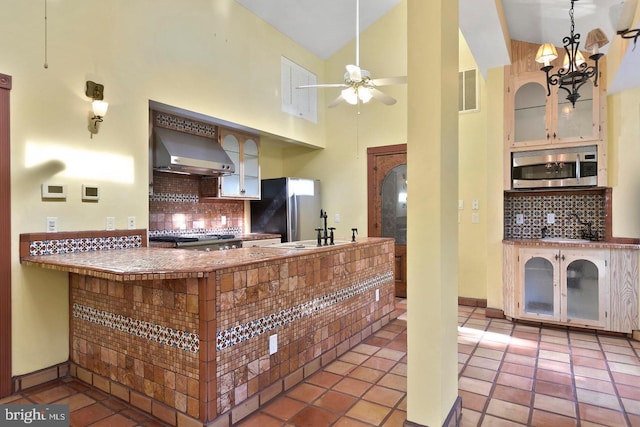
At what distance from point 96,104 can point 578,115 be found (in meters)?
4.38

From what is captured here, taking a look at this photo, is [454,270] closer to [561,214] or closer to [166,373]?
[166,373]

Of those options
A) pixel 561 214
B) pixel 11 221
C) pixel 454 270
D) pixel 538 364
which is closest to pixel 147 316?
pixel 11 221

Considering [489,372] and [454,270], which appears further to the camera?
[489,372]

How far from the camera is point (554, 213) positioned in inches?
163

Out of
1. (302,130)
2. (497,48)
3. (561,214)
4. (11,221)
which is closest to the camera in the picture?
(11,221)

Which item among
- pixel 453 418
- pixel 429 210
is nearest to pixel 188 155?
pixel 429 210

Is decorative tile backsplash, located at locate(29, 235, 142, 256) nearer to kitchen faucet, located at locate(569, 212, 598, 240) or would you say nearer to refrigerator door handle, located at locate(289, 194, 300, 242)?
refrigerator door handle, located at locate(289, 194, 300, 242)

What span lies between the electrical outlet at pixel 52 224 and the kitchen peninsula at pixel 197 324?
5 cm

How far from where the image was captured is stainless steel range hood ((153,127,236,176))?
365 cm

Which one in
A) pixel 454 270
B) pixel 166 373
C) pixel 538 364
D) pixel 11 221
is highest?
pixel 11 221

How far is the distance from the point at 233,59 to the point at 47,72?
2000 mm

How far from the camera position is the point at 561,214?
411 centimetres

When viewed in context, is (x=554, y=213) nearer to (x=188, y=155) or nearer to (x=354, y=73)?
(x=354, y=73)

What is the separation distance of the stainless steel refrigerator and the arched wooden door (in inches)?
36.5
